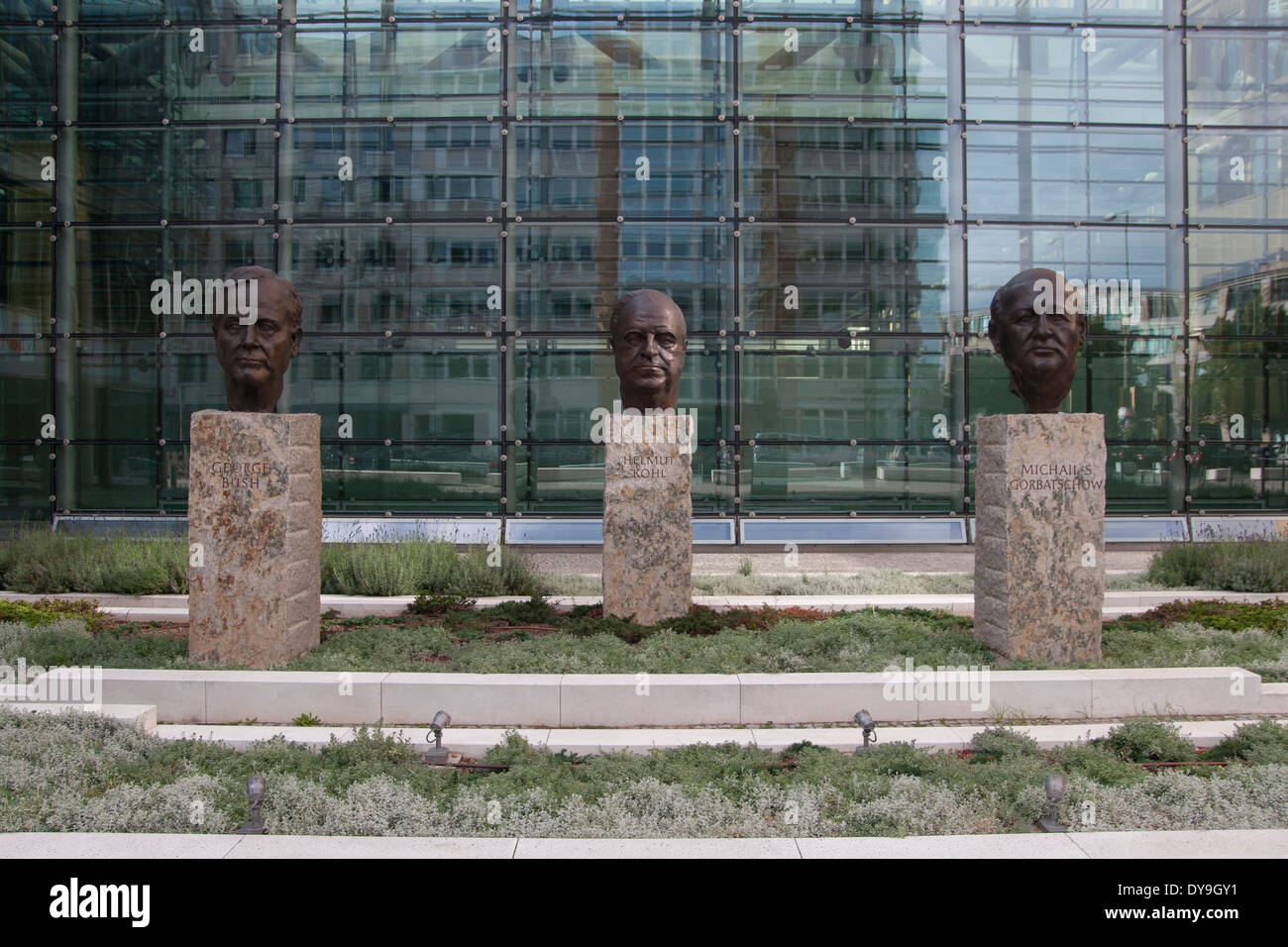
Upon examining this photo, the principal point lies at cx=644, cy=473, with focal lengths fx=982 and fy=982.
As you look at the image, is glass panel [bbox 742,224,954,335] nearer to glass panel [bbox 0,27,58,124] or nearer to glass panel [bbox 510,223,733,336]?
glass panel [bbox 510,223,733,336]

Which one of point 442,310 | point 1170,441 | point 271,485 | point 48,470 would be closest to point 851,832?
point 271,485

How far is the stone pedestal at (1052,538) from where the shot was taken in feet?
24.8

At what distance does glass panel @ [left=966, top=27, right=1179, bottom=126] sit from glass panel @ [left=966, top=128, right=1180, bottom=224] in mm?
308

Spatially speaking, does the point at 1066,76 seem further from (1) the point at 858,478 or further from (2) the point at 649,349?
(2) the point at 649,349

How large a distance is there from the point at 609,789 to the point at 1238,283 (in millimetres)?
15818

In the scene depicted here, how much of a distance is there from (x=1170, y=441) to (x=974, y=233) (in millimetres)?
4677

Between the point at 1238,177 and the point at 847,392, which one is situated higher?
the point at 1238,177

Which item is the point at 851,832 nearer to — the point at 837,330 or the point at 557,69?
the point at 837,330

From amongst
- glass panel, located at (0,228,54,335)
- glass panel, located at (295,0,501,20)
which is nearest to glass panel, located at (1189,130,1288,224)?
glass panel, located at (295,0,501,20)

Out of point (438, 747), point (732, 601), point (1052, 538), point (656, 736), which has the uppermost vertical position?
point (1052, 538)

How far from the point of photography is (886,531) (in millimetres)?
15602

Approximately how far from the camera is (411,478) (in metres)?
15.8

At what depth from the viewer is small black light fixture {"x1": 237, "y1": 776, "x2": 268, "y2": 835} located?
14.8 feet

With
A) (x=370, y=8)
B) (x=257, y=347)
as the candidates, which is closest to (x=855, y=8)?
(x=370, y=8)
